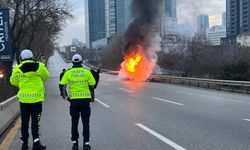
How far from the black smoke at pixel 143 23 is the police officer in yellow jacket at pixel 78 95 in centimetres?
3494

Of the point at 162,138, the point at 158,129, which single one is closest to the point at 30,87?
the point at 162,138

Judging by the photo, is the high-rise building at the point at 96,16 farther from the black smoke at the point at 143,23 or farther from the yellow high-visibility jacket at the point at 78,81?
the yellow high-visibility jacket at the point at 78,81

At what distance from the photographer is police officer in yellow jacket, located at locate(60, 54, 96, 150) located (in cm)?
Answer: 780

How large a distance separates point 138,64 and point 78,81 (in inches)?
1417

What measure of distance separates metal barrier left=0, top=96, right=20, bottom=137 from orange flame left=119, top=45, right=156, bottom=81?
28667 mm

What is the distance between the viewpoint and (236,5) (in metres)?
135

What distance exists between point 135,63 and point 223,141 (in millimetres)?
35505

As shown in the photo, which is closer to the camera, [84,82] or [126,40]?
[84,82]

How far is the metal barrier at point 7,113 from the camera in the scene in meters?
11.1

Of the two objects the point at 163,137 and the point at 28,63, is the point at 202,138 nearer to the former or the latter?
the point at 163,137

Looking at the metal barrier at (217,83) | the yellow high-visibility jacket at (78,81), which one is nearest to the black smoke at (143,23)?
the metal barrier at (217,83)

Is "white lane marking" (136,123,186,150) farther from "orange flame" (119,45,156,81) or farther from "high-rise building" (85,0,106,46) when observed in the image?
"high-rise building" (85,0,106,46)

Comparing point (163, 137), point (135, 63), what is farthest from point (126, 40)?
point (163, 137)

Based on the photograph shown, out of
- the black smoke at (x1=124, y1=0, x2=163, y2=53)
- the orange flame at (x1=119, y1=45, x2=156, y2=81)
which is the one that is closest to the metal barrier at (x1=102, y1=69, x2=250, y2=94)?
the orange flame at (x1=119, y1=45, x2=156, y2=81)
